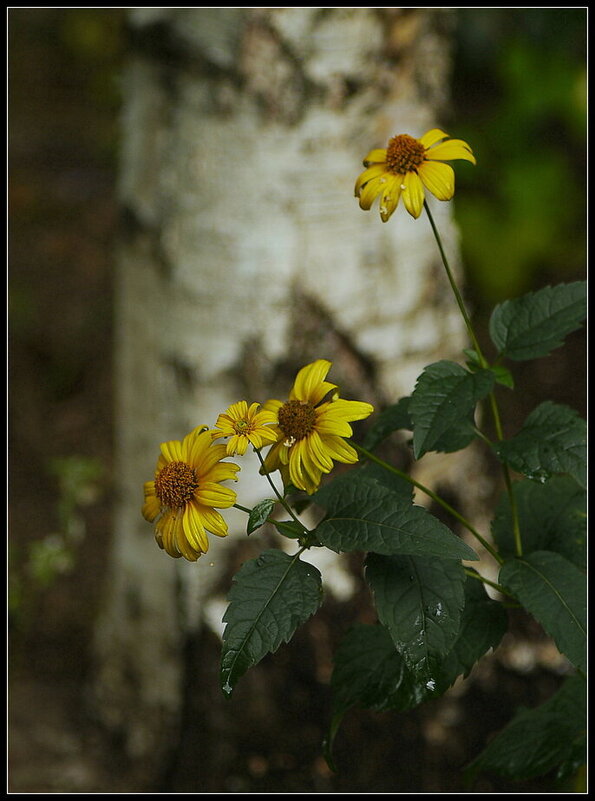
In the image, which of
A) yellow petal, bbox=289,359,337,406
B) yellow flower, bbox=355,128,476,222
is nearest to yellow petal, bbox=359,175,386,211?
yellow flower, bbox=355,128,476,222

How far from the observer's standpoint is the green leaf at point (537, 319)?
1.02 meters

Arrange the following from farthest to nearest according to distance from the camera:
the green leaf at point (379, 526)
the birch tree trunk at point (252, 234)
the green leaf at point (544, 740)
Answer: the birch tree trunk at point (252, 234) < the green leaf at point (544, 740) < the green leaf at point (379, 526)

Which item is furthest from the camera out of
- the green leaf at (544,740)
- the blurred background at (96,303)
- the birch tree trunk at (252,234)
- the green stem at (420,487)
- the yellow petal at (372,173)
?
the blurred background at (96,303)

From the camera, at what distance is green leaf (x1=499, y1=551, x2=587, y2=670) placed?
89 cm

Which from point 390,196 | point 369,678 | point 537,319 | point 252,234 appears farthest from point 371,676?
point 252,234

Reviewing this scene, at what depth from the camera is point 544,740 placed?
1.14 metres

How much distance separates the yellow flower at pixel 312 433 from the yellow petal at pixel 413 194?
22cm

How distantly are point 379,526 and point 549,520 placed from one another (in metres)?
0.41

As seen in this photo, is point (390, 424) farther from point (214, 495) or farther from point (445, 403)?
point (214, 495)

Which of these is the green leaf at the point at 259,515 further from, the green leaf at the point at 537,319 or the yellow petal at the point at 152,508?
the green leaf at the point at 537,319

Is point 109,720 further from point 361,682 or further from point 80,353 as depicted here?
point 80,353

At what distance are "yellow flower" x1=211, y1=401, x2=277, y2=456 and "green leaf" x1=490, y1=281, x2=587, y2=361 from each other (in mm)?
350

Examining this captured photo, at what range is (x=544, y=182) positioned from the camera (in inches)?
141

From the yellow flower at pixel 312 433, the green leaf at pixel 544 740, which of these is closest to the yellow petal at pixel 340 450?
the yellow flower at pixel 312 433
